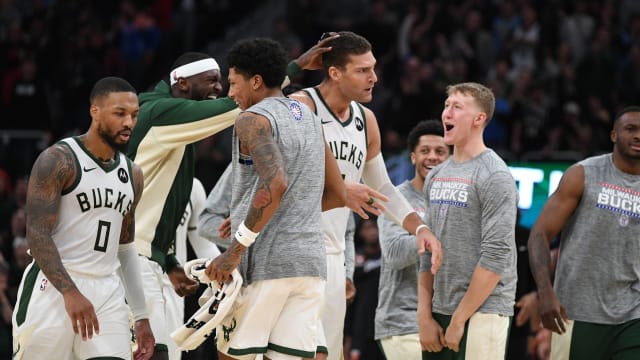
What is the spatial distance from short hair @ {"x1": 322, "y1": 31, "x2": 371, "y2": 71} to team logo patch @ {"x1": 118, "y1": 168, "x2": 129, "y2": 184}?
1.60 m

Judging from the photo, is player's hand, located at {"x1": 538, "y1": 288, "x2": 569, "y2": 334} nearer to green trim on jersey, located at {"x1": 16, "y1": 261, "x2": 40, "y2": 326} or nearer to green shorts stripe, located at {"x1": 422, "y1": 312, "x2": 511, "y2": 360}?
green shorts stripe, located at {"x1": 422, "y1": 312, "x2": 511, "y2": 360}

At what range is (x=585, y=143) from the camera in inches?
604

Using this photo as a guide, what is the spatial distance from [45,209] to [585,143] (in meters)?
10.3

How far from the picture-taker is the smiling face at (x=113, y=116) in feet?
22.6

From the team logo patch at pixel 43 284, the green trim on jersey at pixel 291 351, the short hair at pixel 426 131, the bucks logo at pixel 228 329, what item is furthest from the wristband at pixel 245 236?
the short hair at pixel 426 131

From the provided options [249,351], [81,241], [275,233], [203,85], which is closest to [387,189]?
[275,233]

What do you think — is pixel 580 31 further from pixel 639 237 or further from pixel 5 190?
pixel 639 237

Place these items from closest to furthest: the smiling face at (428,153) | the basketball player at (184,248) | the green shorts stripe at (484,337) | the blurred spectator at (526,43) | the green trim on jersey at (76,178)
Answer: the green trim on jersey at (76,178)
the green shorts stripe at (484,337)
the smiling face at (428,153)
the basketball player at (184,248)
the blurred spectator at (526,43)

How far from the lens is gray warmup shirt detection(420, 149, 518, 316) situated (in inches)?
284

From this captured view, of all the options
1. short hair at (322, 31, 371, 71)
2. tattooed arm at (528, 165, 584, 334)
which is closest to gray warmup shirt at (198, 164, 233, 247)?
short hair at (322, 31, 371, 71)

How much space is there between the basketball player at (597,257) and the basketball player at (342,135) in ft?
3.64

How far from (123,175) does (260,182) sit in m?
1.29

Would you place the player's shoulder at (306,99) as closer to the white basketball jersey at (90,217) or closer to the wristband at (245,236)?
the white basketball jersey at (90,217)

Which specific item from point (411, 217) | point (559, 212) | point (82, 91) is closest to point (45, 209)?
point (411, 217)
